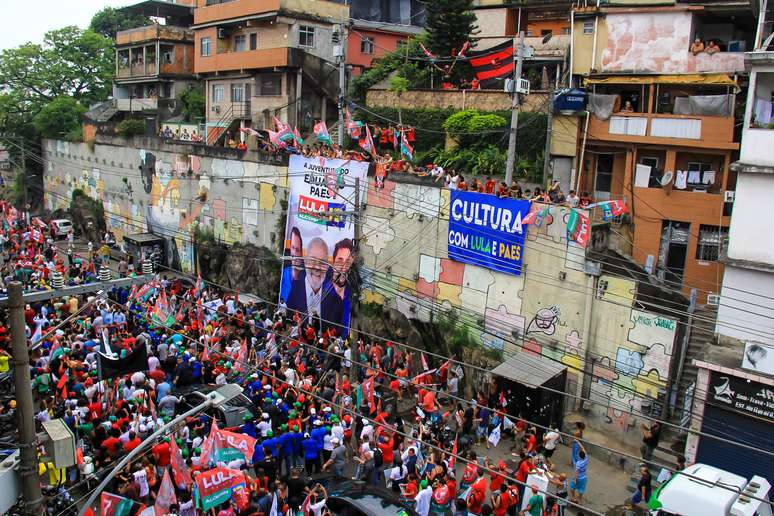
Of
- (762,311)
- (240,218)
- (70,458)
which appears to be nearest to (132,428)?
(70,458)

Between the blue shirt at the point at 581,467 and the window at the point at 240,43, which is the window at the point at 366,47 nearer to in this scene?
the window at the point at 240,43

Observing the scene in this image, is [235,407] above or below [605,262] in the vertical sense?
below

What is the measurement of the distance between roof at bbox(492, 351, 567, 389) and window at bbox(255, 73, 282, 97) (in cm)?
2090

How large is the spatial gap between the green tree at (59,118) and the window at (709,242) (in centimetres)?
4236

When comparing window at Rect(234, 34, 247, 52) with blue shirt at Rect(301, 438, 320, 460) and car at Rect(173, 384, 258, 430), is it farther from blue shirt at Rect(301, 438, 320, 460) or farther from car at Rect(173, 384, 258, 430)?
blue shirt at Rect(301, 438, 320, 460)

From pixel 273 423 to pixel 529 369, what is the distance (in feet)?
24.0

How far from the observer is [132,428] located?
14.1 meters

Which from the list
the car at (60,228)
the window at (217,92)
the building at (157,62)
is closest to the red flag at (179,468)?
the window at (217,92)

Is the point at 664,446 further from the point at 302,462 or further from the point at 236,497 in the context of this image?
the point at 236,497

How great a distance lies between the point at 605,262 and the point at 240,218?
58.9 feet

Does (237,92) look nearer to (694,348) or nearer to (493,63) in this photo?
(493,63)

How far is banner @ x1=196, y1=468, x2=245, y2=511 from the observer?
1122 cm

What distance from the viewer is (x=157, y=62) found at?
1785 inches

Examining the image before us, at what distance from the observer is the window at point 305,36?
3416cm
